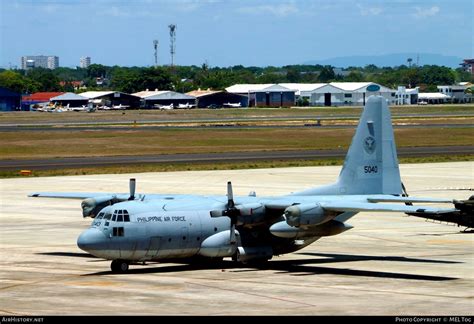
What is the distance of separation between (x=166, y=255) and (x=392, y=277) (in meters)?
8.46

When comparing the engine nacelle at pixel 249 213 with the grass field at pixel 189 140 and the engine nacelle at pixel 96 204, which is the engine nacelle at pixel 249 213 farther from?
the grass field at pixel 189 140

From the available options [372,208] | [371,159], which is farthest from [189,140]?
[372,208]

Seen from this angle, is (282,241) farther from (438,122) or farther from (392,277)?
(438,122)

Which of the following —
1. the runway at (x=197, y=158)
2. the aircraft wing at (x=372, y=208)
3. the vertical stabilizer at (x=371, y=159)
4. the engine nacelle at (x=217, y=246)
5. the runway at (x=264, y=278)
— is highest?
the vertical stabilizer at (x=371, y=159)

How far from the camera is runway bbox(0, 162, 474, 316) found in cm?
3112

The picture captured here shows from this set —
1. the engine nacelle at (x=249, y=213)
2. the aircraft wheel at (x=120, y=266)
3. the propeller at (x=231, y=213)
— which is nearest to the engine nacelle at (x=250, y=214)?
the engine nacelle at (x=249, y=213)

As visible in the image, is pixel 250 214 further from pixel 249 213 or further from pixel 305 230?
pixel 305 230

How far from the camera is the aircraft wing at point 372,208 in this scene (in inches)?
1469

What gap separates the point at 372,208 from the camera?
123 feet

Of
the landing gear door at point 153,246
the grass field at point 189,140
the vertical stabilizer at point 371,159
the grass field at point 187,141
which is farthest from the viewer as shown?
the grass field at point 189,140

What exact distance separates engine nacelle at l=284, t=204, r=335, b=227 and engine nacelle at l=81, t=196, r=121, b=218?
826 centimetres

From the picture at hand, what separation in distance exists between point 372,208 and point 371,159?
22.2 feet

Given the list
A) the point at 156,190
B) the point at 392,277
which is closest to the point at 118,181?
the point at 156,190

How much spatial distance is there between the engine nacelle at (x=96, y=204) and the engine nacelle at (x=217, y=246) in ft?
17.4
